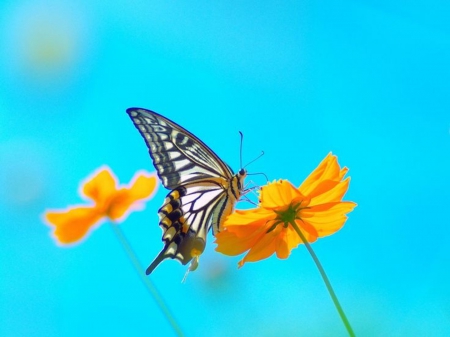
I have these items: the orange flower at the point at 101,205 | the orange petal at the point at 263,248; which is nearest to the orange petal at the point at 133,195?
the orange flower at the point at 101,205

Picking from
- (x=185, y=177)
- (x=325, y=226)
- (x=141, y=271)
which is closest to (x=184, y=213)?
(x=185, y=177)

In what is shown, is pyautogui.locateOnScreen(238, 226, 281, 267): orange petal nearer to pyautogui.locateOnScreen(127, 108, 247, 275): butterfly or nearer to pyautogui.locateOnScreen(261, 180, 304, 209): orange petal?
pyautogui.locateOnScreen(261, 180, 304, 209): orange petal

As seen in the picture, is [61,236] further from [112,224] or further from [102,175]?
[102,175]

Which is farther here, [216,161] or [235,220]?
[216,161]

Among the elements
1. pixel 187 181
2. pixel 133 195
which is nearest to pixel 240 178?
pixel 187 181

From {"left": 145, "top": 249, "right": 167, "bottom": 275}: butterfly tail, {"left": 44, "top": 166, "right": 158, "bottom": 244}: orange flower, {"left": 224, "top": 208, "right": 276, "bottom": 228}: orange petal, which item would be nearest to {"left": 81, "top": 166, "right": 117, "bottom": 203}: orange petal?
{"left": 44, "top": 166, "right": 158, "bottom": 244}: orange flower

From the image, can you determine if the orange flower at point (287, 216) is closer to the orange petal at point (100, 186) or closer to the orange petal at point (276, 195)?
the orange petal at point (276, 195)

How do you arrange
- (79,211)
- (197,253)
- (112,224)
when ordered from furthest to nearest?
(79,211) → (112,224) → (197,253)
